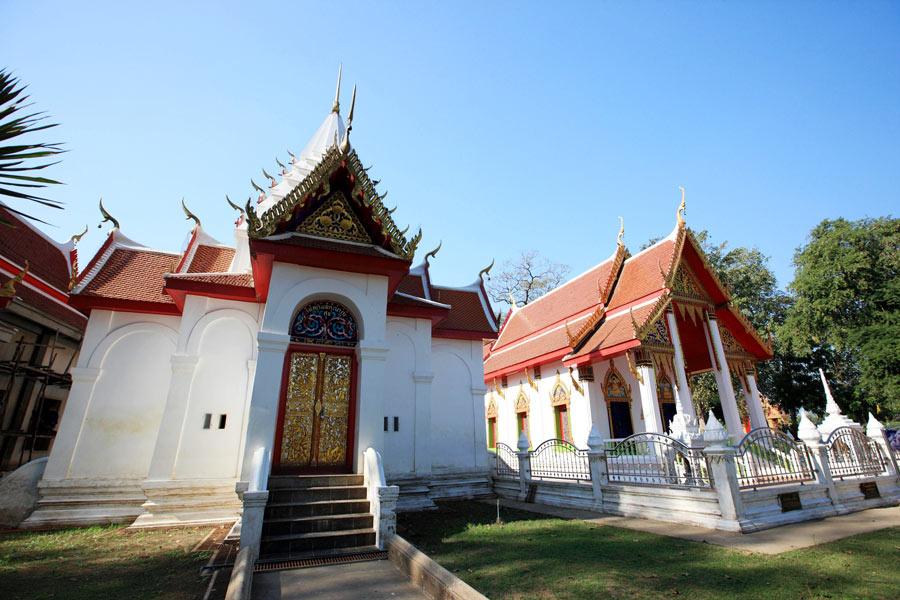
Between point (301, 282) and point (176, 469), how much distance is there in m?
3.54

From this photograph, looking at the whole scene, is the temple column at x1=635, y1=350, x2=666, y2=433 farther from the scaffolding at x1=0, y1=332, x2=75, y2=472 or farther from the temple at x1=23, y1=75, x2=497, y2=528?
the scaffolding at x1=0, y1=332, x2=75, y2=472

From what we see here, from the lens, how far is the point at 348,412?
6.81m

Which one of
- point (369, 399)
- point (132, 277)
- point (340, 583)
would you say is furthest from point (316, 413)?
point (132, 277)

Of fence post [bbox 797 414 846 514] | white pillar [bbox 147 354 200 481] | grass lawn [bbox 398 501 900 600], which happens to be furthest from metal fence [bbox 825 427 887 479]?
white pillar [bbox 147 354 200 481]

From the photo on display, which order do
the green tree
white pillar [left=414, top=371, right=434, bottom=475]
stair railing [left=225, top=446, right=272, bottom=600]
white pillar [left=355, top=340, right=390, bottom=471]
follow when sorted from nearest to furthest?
1. stair railing [left=225, top=446, right=272, bottom=600]
2. white pillar [left=355, top=340, right=390, bottom=471]
3. white pillar [left=414, top=371, right=434, bottom=475]
4. the green tree

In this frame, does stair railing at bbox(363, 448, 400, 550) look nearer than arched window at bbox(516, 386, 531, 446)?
Yes

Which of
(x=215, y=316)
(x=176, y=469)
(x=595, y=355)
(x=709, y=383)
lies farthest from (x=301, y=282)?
(x=709, y=383)

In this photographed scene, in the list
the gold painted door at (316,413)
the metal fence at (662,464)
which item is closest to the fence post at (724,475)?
the metal fence at (662,464)

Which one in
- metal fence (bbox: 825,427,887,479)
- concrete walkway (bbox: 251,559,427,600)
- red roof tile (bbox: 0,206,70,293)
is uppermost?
red roof tile (bbox: 0,206,70,293)

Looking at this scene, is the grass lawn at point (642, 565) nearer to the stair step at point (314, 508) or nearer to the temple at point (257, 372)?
the stair step at point (314, 508)

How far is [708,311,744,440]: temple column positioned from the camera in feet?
38.0

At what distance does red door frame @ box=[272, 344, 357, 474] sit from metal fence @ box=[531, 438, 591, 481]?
4065mm

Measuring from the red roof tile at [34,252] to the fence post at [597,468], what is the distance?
1358 centimetres

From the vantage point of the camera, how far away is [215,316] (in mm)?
7660
